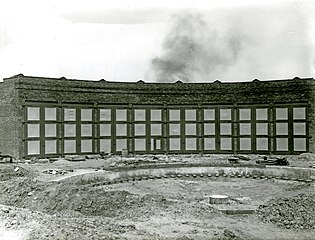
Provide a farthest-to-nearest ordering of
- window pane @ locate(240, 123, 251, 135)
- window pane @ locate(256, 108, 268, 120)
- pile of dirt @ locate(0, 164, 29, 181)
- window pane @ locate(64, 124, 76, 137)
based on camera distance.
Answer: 1. window pane @ locate(240, 123, 251, 135)
2. window pane @ locate(256, 108, 268, 120)
3. window pane @ locate(64, 124, 76, 137)
4. pile of dirt @ locate(0, 164, 29, 181)

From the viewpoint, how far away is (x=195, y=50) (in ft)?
172

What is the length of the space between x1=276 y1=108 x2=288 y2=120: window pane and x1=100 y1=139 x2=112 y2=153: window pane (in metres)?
15.0

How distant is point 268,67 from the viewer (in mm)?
48062

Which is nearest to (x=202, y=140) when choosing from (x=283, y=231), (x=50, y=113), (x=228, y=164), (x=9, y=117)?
(x=228, y=164)

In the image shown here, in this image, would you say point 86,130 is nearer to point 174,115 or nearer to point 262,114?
point 174,115

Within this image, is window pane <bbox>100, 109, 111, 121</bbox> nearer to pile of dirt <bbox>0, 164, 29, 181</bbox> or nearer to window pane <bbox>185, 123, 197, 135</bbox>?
window pane <bbox>185, 123, 197, 135</bbox>

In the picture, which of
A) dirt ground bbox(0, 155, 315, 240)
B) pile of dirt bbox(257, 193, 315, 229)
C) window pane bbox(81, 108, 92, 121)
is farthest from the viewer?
window pane bbox(81, 108, 92, 121)

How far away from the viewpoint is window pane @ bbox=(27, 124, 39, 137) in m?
33.1

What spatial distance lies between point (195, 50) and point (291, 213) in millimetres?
39031

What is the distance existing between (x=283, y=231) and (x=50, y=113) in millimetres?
24609

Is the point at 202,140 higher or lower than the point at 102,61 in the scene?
lower

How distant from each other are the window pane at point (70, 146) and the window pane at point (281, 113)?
17.8m

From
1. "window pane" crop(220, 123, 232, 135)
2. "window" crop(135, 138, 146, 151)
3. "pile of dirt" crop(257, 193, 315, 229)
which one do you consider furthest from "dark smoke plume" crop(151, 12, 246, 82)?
"pile of dirt" crop(257, 193, 315, 229)

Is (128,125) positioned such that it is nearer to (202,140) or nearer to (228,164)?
(202,140)
